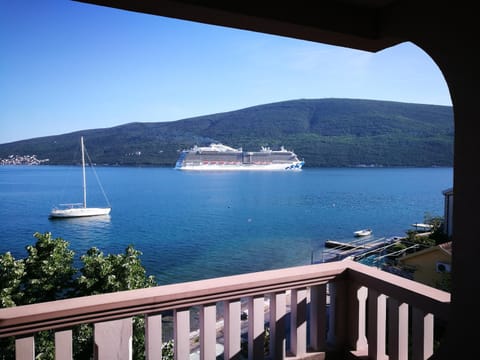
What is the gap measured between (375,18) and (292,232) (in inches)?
1071

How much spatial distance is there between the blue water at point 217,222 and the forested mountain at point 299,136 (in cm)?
1044

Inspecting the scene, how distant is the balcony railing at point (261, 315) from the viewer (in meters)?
1.02

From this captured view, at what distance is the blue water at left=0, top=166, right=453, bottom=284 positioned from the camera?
20.3m

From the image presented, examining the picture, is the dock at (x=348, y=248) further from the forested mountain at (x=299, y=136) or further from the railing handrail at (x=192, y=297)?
the forested mountain at (x=299, y=136)

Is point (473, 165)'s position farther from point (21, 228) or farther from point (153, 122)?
point (153, 122)

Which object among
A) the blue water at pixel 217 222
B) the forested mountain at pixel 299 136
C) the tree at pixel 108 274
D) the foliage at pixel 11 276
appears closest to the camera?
the foliage at pixel 11 276

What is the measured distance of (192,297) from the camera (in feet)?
3.76

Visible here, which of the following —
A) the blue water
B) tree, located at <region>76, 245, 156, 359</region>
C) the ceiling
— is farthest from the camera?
the blue water

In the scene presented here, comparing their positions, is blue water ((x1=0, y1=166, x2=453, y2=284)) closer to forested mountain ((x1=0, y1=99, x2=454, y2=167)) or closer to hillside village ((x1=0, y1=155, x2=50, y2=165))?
hillside village ((x1=0, y1=155, x2=50, y2=165))

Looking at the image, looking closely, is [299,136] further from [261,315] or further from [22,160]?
[261,315]

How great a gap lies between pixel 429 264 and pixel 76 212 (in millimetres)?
27893

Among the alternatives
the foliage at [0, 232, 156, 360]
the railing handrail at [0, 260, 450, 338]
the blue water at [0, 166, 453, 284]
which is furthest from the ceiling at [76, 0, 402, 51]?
the blue water at [0, 166, 453, 284]

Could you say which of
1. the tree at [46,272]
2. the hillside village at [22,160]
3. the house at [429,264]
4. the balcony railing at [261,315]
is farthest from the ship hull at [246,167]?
the balcony railing at [261,315]

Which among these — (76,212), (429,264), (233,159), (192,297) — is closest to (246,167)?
(233,159)
